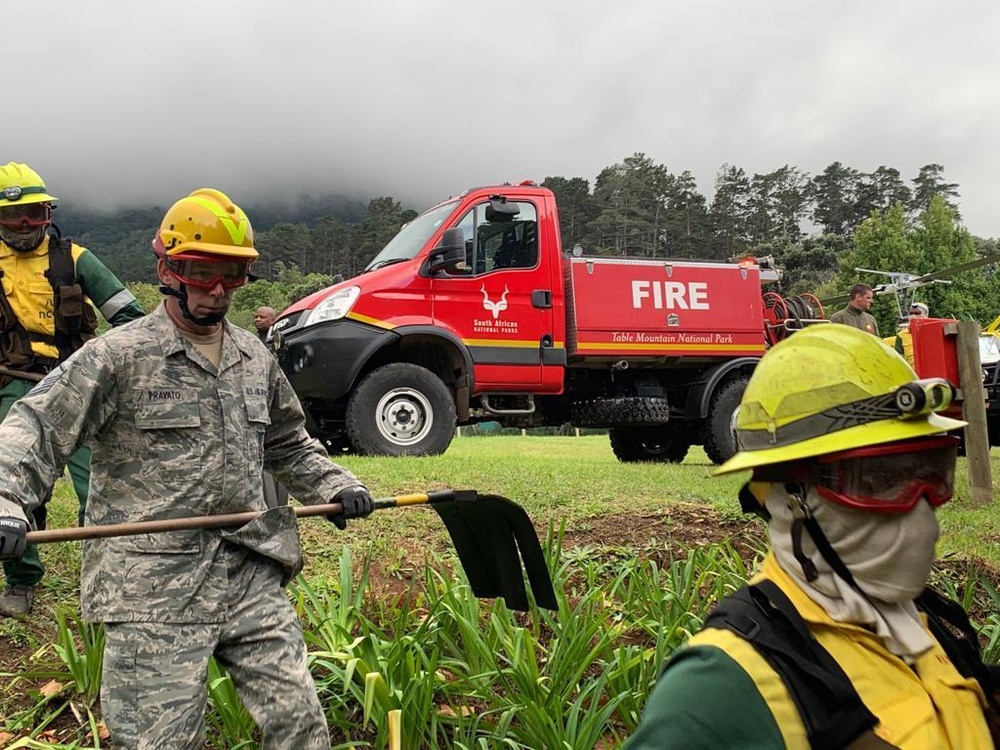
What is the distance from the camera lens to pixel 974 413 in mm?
7062

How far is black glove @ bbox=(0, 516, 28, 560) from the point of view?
2180mm

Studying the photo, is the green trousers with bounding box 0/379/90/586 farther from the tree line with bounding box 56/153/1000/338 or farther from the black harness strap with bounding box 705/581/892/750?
the tree line with bounding box 56/153/1000/338

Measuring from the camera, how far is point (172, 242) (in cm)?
281

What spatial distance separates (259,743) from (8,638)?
1720mm

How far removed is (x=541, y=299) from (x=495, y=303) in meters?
0.50

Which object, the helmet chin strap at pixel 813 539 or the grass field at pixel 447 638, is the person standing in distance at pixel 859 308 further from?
the helmet chin strap at pixel 813 539

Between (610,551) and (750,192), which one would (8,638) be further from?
(750,192)

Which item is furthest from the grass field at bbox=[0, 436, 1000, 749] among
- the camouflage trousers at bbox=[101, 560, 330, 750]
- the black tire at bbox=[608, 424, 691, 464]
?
the black tire at bbox=[608, 424, 691, 464]

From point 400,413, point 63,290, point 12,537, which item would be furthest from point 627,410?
point 12,537

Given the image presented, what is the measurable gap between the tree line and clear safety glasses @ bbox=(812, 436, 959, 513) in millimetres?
48520

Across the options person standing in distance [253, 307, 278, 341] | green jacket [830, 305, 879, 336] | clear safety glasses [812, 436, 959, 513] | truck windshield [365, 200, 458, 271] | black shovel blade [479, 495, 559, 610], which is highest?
truck windshield [365, 200, 458, 271]

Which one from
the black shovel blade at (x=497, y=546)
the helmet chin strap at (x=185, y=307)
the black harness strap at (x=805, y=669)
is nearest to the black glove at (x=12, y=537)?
the helmet chin strap at (x=185, y=307)

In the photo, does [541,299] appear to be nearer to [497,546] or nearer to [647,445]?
[647,445]

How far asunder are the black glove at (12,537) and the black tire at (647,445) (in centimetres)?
1035
